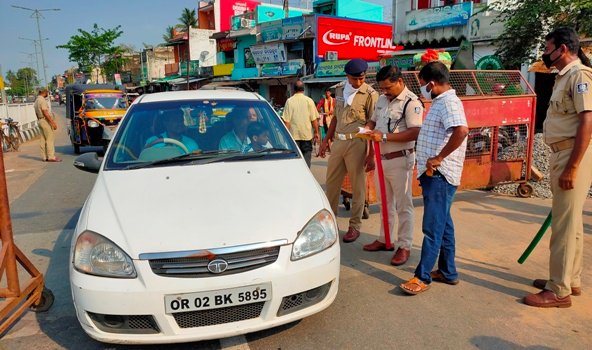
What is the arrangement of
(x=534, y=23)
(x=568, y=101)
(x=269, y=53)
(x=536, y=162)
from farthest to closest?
(x=269, y=53), (x=534, y=23), (x=536, y=162), (x=568, y=101)

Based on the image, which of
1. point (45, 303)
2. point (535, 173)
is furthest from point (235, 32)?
point (45, 303)

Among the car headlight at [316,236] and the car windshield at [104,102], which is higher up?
the car windshield at [104,102]

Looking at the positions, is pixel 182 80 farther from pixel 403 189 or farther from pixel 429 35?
pixel 403 189

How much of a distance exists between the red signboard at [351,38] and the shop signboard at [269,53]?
3.31 metres

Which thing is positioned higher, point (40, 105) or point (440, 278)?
point (40, 105)

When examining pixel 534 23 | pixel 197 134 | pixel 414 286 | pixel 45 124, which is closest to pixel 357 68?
pixel 197 134

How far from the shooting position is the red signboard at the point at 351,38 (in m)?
23.9

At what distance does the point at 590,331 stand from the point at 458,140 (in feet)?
5.07

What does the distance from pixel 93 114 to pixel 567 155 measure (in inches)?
525

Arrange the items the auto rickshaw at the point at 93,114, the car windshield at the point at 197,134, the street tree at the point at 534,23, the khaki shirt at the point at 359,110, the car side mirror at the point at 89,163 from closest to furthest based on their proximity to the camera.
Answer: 1. the car windshield at the point at 197,134
2. the car side mirror at the point at 89,163
3. the khaki shirt at the point at 359,110
4. the street tree at the point at 534,23
5. the auto rickshaw at the point at 93,114

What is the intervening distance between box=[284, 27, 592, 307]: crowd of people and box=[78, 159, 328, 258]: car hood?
3.20ft

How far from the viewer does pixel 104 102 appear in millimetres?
14102

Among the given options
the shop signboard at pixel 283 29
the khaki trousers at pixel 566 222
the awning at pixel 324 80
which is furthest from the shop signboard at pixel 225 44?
the khaki trousers at pixel 566 222

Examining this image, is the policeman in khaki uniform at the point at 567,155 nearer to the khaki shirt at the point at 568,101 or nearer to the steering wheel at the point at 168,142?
the khaki shirt at the point at 568,101
